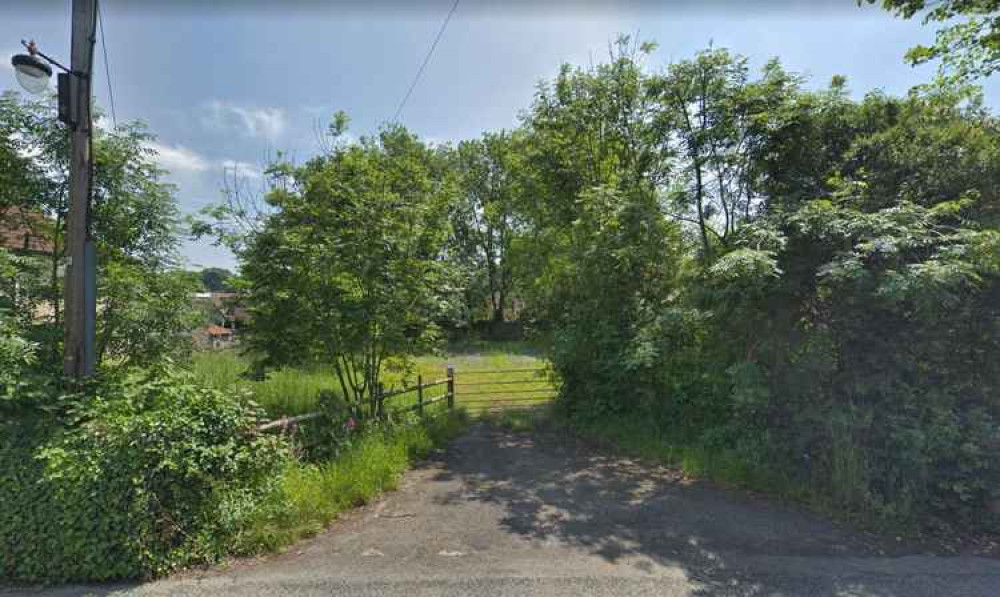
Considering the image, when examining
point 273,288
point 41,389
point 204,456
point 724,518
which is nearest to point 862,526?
point 724,518

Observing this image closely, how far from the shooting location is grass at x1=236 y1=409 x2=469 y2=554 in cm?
338

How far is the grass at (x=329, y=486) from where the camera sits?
3.38 meters

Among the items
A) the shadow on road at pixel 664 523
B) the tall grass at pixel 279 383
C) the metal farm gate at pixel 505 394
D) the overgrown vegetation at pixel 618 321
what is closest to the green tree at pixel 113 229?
the overgrown vegetation at pixel 618 321

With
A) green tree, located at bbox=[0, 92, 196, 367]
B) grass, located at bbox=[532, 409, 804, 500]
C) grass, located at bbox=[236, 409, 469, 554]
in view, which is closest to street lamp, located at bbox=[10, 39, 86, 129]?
green tree, located at bbox=[0, 92, 196, 367]

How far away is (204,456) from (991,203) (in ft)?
28.0

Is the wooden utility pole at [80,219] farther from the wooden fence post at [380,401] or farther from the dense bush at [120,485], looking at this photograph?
the wooden fence post at [380,401]

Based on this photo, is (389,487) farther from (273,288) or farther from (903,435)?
(903,435)

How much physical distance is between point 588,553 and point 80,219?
219 inches

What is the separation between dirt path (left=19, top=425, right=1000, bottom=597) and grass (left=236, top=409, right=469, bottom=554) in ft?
0.53

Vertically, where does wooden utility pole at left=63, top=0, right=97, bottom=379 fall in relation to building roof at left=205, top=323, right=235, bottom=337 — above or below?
above

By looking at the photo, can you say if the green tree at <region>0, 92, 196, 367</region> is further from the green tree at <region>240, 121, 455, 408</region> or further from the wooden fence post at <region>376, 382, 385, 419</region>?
the wooden fence post at <region>376, 382, 385, 419</region>

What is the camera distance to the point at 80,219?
3.72 meters

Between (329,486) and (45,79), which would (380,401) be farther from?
(45,79)

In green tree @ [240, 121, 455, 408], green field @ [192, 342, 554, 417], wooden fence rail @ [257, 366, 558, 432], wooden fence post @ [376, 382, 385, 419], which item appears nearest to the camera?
green tree @ [240, 121, 455, 408]
